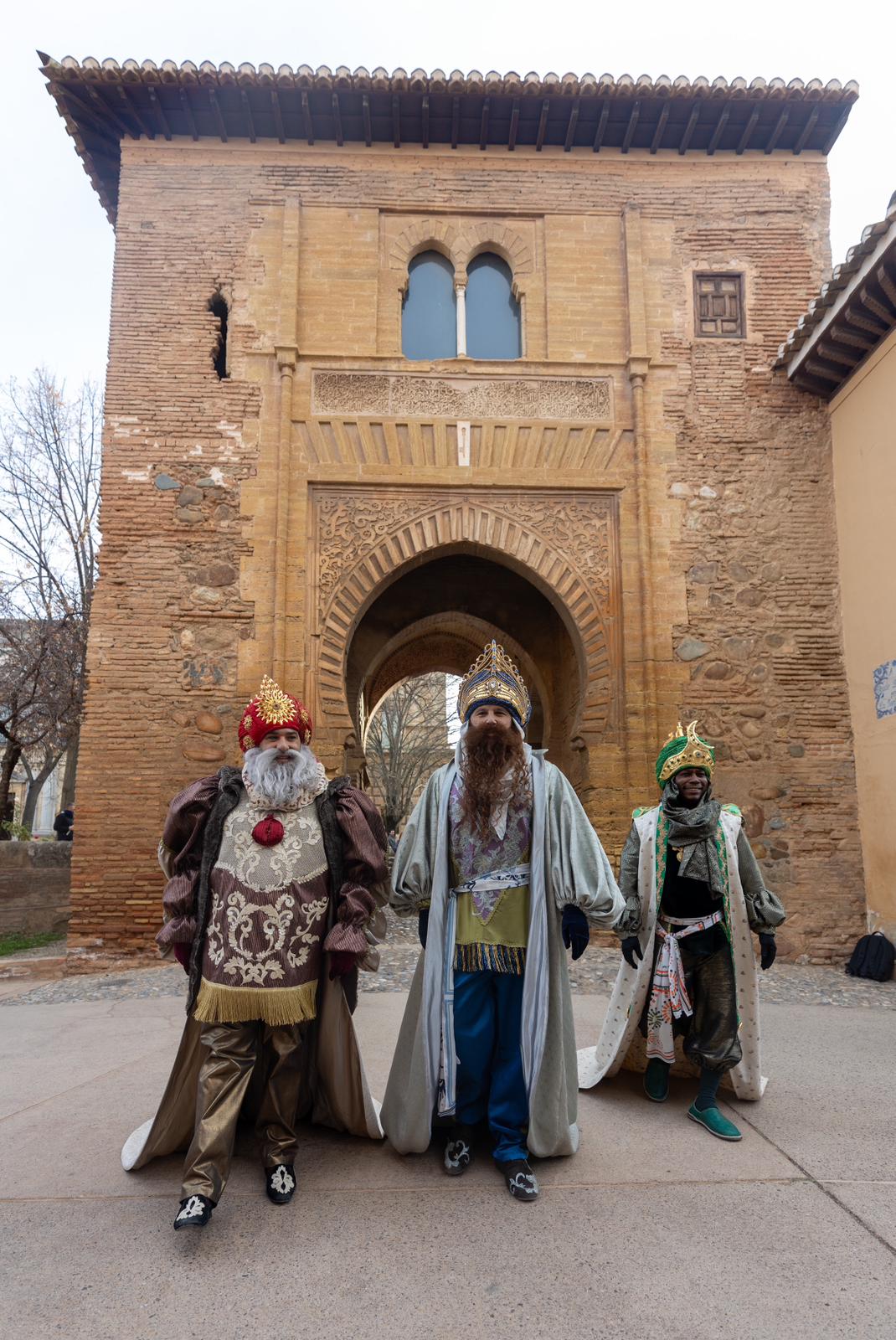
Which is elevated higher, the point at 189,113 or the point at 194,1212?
the point at 189,113

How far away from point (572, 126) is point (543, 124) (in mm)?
324

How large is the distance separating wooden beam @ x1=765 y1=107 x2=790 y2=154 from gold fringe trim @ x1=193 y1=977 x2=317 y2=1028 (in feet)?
34.7

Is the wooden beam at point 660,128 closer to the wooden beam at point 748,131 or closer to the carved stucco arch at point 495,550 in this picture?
the wooden beam at point 748,131

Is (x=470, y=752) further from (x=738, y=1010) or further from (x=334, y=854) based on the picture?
(x=738, y=1010)

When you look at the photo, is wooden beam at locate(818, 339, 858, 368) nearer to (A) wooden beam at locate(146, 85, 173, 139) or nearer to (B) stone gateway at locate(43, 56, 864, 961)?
(B) stone gateway at locate(43, 56, 864, 961)

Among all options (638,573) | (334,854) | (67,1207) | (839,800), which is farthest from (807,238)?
(67,1207)

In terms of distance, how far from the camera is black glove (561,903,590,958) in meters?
3.22

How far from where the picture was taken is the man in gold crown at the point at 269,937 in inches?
117

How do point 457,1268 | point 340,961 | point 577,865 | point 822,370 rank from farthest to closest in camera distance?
point 822,370 < point 577,865 < point 340,961 < point 457,1268

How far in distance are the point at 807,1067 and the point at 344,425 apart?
742cm

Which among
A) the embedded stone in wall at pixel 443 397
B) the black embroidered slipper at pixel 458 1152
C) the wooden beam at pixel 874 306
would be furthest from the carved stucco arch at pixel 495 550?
the black embroidered slipper at pixel 458 1152

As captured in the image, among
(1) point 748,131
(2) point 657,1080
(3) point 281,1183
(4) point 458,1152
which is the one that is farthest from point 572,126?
(3) point 281,1183

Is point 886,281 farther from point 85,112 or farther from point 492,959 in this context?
point 85,112

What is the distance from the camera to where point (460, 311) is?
9.92 m
